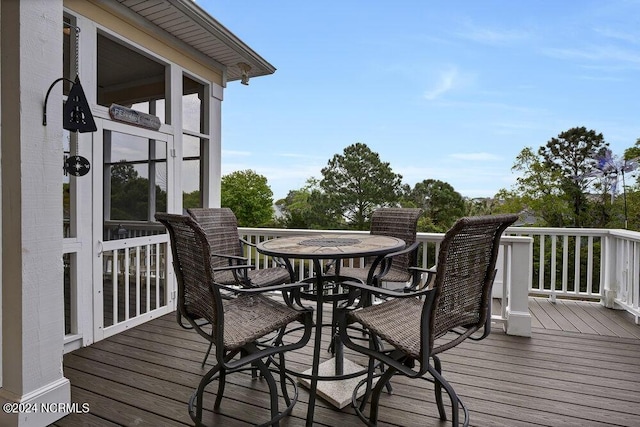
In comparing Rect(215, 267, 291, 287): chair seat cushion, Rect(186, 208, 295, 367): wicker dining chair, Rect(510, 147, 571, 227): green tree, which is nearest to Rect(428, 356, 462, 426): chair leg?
Rect(186, 208, 295, 367): wicker dining chair

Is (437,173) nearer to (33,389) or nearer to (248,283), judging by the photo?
(248,283)

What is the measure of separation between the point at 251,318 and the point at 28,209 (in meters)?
1.32

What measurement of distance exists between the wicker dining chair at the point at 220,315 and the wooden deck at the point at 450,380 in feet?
0.73

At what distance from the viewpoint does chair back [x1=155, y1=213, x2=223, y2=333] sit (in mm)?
1573

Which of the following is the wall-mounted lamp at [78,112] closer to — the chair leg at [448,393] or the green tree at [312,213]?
the chair leg at [448,393]

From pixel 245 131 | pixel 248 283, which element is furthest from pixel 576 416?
pixel 245 131

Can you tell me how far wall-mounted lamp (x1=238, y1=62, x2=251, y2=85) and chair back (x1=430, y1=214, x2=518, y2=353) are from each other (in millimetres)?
3892

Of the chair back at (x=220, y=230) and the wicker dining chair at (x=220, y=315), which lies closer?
the wicker dining chair at (x=220, y=315)

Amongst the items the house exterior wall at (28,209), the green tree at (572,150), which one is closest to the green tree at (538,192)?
the green tree at (572,150)

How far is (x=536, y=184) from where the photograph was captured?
39.7 ft

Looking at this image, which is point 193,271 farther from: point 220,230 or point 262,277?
point 220,230

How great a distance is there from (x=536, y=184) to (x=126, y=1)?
12914mm

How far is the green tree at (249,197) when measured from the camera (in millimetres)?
18578

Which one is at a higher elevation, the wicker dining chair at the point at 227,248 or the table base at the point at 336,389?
the wicker dining chair at the point at 227,248
